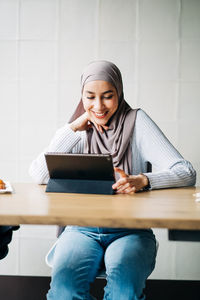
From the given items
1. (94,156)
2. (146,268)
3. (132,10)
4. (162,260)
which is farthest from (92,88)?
(162,260)

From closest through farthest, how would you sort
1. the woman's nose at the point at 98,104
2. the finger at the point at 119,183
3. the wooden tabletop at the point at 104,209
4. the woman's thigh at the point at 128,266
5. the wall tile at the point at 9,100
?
the wooden tabletop at the point at 104,209 → the woman's thigh at the point at 128,266 → the finger at the point at 119,183 → the woman's nose at the point at 98,104 → the wall tile at the point at 9,100

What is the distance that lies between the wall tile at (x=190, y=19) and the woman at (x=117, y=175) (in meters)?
0.96

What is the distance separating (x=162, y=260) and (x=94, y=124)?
132 cm

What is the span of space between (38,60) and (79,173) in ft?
4.65

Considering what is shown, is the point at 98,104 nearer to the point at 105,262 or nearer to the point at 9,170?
the point at 105,262

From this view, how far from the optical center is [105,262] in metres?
1.49

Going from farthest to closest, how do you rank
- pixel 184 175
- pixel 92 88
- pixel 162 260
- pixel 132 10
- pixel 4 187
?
pixel 162 260 < pixel 132 10 < pixel 92 88 < pixel 184 175 < pixel 4 187

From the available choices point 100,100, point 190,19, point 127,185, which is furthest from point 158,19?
point 127,185

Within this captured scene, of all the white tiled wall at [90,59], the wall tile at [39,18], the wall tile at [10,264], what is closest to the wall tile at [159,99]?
the white tiled wall at [90,59]

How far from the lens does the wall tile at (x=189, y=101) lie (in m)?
2.67

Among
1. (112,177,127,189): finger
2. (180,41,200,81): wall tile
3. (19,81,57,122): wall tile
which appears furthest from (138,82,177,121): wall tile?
(112,177,127,189): finger

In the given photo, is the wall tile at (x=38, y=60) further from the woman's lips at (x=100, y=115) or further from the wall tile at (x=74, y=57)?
the woman's lips at (x=100, y=115)

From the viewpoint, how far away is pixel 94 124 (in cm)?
193

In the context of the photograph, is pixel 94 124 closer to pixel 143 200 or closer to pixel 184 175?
pixel 184 175
